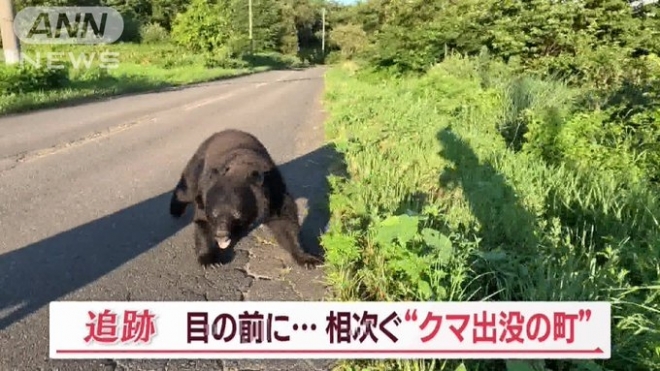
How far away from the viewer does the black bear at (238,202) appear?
349 centimetres

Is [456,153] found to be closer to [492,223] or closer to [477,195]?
[477,195]

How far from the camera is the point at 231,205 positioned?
345cm

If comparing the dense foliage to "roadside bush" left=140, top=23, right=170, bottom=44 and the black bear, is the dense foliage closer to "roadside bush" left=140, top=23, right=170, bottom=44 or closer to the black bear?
the black bear

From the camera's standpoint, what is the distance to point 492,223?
12.3 feet

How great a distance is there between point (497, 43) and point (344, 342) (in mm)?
13649

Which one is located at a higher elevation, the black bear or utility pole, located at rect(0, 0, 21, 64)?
utility pole, located at rect(0, 0, 21, 64)

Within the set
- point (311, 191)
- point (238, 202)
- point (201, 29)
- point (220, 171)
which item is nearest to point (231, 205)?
point (238, 202)

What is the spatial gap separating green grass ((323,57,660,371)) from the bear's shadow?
Answer: 224 mm

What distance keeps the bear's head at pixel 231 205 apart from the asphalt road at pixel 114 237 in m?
0.35

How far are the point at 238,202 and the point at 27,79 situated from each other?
46.5 ft

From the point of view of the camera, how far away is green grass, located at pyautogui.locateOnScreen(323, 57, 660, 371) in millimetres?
2609
